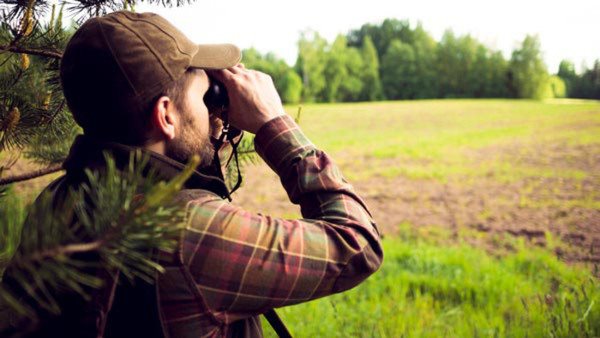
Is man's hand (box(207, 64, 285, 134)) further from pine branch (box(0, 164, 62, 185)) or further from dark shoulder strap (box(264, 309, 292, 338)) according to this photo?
pine branch (box(0, 164, 62, 185))

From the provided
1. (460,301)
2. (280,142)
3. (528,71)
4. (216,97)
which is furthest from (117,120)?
(528,71)

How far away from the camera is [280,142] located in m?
1.30

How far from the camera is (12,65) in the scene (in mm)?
1719

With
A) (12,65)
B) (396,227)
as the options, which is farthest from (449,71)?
(12,65)

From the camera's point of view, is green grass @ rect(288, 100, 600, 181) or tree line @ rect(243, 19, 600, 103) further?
tree line @ rect(243, 19, 600, 103)

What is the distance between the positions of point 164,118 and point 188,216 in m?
0.28

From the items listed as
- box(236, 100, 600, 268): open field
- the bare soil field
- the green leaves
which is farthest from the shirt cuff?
box(236, 100, 600, 268): open field

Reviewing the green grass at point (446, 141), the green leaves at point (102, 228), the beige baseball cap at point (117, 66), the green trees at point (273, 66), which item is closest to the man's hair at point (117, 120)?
Result: the beige baseball cap at point (117, 66)

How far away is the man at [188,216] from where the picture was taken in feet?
3.41

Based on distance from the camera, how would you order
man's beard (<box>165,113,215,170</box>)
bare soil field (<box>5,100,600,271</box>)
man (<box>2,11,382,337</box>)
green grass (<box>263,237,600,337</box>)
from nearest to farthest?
1. man (<box>2,11,382,337</box>)
2. man's beard (<box>165,113,215,170</box>)
3. green grass (<box>263,237,600,337</box>)
4. bare soil field (<box>5,100,600,271</box>)

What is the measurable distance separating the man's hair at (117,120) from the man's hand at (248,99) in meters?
0.22

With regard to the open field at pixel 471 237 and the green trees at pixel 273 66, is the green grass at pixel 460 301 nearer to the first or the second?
the open field at pixel 471 237

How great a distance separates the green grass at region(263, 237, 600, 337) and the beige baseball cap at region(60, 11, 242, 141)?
1985mm

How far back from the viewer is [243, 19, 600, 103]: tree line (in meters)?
54.4
